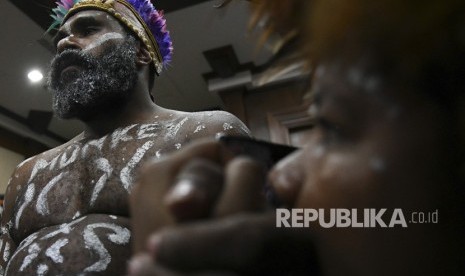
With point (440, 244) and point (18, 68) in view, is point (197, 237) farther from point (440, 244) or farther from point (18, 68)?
point (18, 68)

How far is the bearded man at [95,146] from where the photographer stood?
0.72 metres

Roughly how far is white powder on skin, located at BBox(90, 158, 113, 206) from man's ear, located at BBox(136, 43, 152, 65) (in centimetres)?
29

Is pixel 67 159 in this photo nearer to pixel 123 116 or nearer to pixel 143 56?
pixel 123 116

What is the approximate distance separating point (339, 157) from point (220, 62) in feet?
5.66

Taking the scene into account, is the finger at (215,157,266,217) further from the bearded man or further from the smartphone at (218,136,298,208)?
the bearded man

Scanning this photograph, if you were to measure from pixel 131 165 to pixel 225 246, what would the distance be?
2.10 feet

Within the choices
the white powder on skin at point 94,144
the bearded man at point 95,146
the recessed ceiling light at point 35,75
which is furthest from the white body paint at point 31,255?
the recessed ceiling light at point 35,75

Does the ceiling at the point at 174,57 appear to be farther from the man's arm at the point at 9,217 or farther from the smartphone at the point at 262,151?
the smartphone at the point at 262,151

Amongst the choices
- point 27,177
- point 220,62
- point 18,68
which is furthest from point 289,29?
point 18,68

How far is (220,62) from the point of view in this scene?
1901 millimetres

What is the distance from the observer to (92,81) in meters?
0.93

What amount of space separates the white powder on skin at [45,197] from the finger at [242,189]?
735mm

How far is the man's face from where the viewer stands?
0.93 meters

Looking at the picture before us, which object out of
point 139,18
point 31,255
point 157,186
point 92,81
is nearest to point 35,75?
point 139,18
